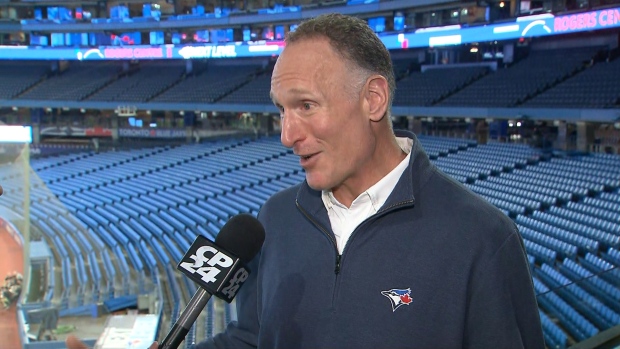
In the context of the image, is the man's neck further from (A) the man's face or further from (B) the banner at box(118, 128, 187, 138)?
(B) the banner at box(118, 128, 187, 138)

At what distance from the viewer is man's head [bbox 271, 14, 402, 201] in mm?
1396

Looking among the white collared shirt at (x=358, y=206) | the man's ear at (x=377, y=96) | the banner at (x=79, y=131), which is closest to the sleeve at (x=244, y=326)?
the white collared shirt at (x=358, y=206)

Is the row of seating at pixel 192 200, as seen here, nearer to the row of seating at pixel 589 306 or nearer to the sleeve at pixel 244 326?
the row of seating at pixel 589 306

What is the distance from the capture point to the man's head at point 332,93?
1396 millimetres

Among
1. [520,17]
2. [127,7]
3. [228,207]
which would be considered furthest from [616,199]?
[127,7]

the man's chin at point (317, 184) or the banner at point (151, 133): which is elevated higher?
the man's chin at point (317, 184)

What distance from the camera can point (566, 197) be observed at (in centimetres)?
1121

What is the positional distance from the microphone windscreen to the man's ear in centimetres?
40

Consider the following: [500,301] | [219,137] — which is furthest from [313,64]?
[219,137]

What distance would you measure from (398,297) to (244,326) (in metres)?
0.48

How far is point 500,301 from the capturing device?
1358 millimetres

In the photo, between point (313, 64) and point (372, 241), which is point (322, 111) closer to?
point (313, 64)

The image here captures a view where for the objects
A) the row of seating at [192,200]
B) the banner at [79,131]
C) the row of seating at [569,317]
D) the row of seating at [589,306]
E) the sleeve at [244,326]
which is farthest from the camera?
the banner at [79,131]

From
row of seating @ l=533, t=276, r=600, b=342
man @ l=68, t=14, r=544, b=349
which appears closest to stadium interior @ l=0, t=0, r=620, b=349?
row of seating @ l=533, t=276, r=600, b=342
